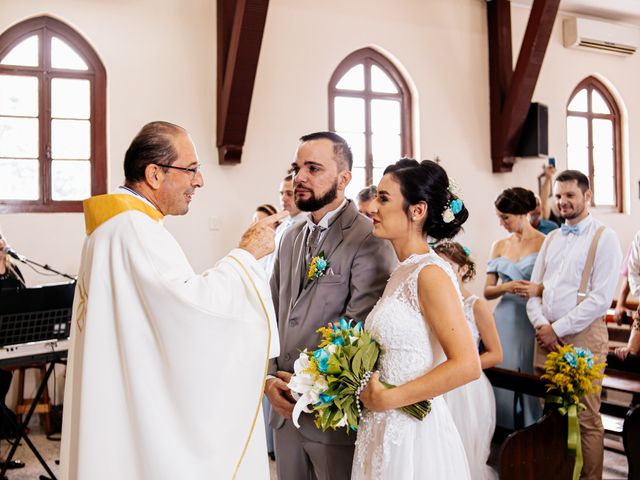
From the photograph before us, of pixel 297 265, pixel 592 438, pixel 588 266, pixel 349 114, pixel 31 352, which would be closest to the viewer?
pixel 297 265

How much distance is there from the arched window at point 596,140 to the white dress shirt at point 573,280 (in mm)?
4737

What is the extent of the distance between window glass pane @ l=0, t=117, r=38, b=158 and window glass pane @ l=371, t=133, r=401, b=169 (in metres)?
3.45

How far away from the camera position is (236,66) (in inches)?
241

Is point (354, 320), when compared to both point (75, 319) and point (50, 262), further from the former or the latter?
point (50, 262)

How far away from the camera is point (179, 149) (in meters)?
2.22

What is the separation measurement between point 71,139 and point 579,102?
245 inches

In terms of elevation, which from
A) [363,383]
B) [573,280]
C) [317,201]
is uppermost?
[317,201]

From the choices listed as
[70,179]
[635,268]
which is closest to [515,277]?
[635,268]

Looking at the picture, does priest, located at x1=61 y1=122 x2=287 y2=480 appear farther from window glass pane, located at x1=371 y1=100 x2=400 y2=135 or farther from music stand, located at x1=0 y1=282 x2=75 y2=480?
window glass pane, located at x1=371 y1=100 x2=400 y2=135

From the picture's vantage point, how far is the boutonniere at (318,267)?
242 centimetres

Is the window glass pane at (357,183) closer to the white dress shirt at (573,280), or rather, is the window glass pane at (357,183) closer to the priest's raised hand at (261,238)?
the white dress shirt at (573,280)

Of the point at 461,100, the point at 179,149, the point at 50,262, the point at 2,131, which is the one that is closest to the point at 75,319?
the point at 179,149

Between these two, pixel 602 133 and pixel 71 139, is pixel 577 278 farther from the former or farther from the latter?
pixel 602 133

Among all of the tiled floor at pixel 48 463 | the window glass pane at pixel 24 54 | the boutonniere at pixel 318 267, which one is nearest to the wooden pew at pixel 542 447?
the tiled floor at pixel 48 463
